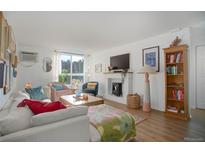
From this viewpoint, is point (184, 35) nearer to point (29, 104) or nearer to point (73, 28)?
point (73, 28)

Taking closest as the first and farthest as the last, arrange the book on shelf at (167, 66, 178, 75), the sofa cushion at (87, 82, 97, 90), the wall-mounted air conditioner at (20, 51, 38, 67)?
the book on shelf at (167, 66, 178, 75), the wall-mounted air conditioner at (20, 51, 38, 67), the sofa cushion at (87, 82, 97, 90)

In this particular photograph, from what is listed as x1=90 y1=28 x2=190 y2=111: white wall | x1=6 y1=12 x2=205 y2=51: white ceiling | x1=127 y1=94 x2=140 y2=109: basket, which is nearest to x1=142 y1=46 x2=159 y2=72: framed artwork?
x1=90 y1=28 x2=190 y2=111: white wall

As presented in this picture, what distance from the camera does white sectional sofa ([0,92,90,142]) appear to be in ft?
3.33

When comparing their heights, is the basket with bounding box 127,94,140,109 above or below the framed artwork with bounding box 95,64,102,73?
below

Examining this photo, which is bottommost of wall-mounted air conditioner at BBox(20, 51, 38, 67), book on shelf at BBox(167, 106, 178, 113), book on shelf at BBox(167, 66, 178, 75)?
book on shelf at BBox(167, 106, 178, 113)

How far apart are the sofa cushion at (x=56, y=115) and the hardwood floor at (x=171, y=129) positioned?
123cm

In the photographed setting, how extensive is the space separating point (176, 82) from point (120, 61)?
7.17 ft

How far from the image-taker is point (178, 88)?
3.17 m

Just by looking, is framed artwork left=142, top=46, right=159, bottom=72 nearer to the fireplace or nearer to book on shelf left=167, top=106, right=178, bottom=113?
book on shelf left=167, top=106, right=178, bottom=113

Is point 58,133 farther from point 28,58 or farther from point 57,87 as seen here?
point 28,58

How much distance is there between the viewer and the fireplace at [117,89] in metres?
4.86

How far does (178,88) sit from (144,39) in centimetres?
189

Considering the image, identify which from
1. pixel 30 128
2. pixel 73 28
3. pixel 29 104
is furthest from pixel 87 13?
pixel 30 128

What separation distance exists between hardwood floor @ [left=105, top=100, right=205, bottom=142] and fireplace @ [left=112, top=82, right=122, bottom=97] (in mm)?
1939
